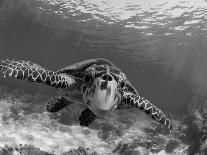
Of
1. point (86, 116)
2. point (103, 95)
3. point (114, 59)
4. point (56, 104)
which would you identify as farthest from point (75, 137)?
point (114, 59)

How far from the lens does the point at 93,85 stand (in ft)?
16.0

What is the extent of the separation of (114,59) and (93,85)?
46635mm

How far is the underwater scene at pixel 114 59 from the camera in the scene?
42.5ft

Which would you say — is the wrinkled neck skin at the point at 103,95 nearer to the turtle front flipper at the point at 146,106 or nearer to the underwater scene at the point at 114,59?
the turtle front flipper at the point at 146,106

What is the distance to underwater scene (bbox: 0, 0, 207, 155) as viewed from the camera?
510 inches

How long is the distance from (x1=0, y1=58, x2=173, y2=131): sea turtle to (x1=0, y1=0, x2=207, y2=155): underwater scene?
196 inches

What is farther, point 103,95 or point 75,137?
point 75,137

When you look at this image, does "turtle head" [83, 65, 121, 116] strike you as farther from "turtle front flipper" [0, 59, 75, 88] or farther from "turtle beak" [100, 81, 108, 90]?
"turtle front flipper" [0, 59, 75, 88]

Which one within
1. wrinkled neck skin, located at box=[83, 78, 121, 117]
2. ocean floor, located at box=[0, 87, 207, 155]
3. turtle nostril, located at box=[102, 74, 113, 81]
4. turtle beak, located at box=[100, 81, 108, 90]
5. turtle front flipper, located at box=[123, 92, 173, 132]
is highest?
turtle nostril, located at box=[102, 74, 113, 81]

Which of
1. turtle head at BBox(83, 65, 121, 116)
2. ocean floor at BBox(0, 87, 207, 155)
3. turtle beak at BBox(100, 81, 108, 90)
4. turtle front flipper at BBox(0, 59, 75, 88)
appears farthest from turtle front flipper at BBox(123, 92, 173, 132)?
ocean floor at BBox(0, 87, 207, 155)

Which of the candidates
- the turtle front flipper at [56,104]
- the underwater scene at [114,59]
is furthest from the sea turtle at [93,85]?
the underwater scene at [114,59]

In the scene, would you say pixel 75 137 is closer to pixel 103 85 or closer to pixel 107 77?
pixel 107 77

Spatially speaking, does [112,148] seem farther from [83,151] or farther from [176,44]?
[176,44]

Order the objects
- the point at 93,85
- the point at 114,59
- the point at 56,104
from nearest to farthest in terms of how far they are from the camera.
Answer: the point at 93,85, the point at 56,104, the point at 114,59
